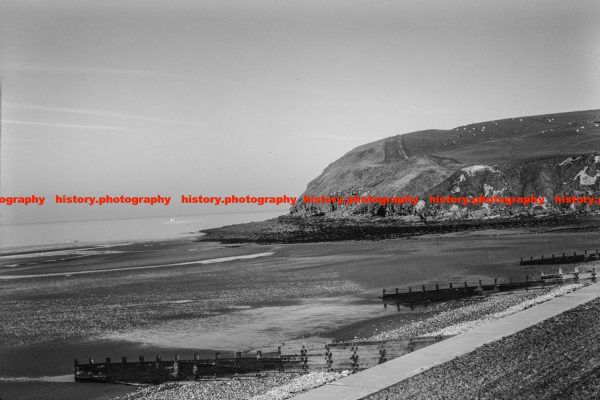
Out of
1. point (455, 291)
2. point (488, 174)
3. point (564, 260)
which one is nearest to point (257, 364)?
point (455, 291)

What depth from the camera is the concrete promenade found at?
11844mm

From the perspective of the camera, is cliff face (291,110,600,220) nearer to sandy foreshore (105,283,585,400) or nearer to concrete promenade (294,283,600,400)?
sandy foreshore (105,283,585,400)

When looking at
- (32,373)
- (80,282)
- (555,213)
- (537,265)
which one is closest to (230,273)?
(80,282)

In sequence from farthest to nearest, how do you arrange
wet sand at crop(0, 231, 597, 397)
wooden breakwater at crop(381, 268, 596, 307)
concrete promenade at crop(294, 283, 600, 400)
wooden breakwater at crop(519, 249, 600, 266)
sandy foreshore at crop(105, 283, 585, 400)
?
wooden breakwater at crop(519, 249, 600, 266), wooden breakwater at crop(381, 268, 596, 307), wet sand at crop(0, 231, 597, 397), sandy foreshore at crop(105, 283, 585, 400), concrete promenade at crop(294, 283, 600, 400)

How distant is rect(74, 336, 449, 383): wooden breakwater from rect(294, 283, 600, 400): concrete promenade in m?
2.75

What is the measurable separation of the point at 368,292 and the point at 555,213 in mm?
86042

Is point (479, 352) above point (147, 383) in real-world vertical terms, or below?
above

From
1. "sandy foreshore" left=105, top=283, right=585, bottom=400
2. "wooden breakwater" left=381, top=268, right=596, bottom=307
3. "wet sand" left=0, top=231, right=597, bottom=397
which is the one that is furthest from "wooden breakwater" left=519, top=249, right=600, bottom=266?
"sandy foreshore" left=105, top=283, right=585, bottom=400

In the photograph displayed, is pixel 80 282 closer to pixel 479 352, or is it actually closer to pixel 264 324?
pixel 264 324

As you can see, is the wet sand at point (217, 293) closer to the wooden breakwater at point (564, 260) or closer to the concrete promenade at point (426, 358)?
the wooden breakwater at point (564, 260)

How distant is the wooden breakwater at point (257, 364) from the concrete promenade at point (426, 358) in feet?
9.04

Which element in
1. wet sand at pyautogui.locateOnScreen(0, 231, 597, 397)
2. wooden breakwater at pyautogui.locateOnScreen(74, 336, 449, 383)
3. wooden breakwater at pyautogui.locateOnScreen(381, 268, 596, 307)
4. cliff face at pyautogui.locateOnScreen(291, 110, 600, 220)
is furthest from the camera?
cliff face at pyautogui.locateOnScreen(291, 110, 600, 220)

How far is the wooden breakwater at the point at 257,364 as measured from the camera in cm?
1911

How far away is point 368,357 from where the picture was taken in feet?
63.7
